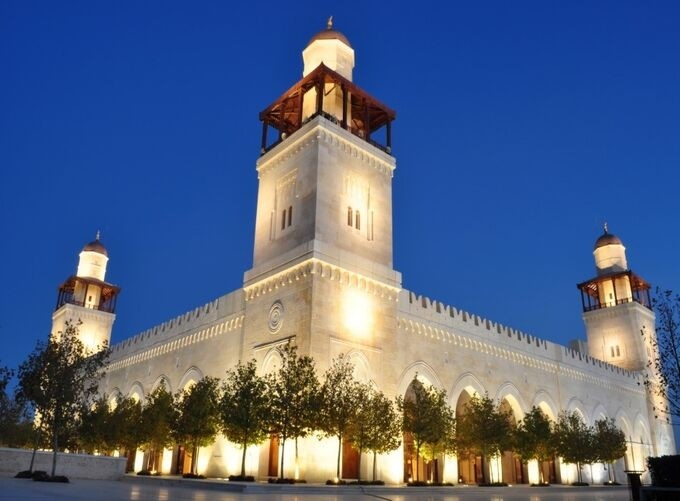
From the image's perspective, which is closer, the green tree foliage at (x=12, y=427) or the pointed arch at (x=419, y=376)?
the pointed arch at (x=419, y=376)

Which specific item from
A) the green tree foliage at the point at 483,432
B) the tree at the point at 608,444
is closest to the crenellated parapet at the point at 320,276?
the green tree foliage at the point at 483,432

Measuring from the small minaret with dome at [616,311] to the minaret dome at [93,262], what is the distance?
43.8m

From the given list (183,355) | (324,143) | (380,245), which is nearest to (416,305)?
(380,245)

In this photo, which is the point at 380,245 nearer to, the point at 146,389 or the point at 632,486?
the point at 632,486

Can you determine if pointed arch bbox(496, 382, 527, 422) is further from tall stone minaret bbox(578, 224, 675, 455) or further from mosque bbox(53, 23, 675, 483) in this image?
tall stone minaret bbox(578, 224, 675, 455)

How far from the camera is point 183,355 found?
119ft

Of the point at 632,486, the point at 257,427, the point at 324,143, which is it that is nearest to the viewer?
the point at 632,486

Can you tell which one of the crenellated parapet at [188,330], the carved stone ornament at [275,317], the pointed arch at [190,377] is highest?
the crenellated parapet at [188,330]

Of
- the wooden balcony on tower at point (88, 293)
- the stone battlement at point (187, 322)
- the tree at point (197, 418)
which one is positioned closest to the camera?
the tree at point (197, 418)

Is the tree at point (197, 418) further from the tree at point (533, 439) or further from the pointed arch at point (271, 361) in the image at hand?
the tree at point (533, 439)

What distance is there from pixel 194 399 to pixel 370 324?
8.92 m

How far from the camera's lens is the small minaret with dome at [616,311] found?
50.5 metres

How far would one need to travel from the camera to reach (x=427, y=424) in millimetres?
26078

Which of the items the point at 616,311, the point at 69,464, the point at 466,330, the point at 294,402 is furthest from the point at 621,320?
the point at 69,464
